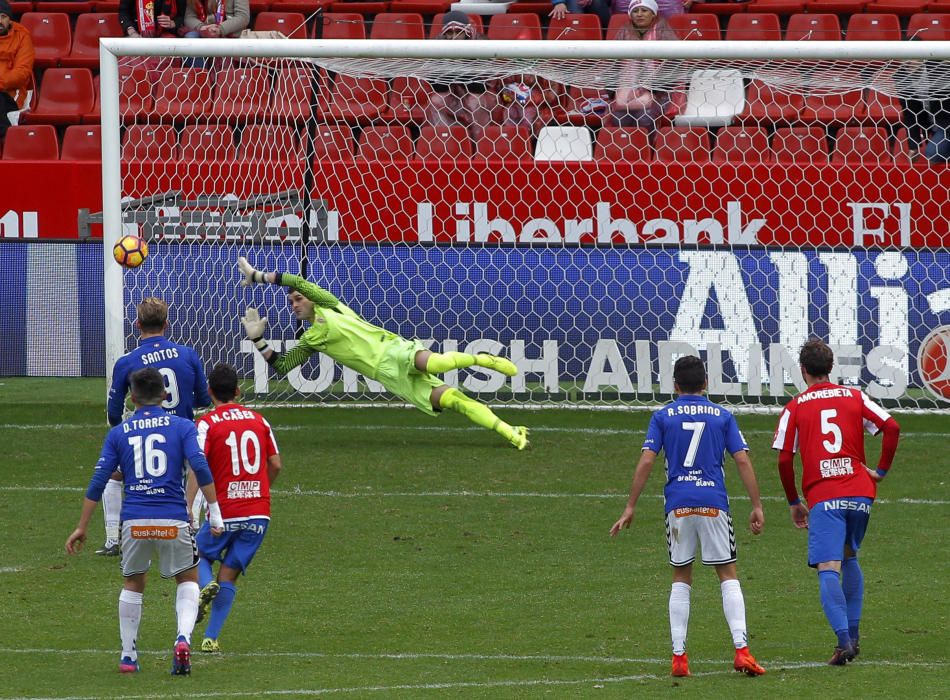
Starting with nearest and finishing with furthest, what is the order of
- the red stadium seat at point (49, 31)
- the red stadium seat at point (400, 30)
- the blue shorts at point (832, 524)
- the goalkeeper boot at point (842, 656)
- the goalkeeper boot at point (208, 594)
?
the goalkeeper boot at point (842, 656) → the blue shorts at point (832, 524) → the goalkeeper boot at point (208, 594) → the red stadium seat at point (400, 30) → the red stadium seat at point (49, 31)

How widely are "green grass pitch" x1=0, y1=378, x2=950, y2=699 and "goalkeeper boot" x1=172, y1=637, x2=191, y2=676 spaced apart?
0.18 feet

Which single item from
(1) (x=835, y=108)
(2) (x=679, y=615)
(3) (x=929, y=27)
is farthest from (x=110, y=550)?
(3) (x=929, y=27)

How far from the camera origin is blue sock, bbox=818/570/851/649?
694 cm

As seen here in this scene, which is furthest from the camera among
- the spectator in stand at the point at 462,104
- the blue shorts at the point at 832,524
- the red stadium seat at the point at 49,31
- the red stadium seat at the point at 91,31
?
the red stadium seat at the point at 49,31

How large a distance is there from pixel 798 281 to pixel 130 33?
828 cm

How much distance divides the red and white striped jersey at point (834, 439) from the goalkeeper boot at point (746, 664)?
0.82 metres

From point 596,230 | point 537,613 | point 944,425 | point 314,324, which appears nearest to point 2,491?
point 314,324

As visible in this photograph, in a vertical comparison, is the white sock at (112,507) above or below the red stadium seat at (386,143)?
below

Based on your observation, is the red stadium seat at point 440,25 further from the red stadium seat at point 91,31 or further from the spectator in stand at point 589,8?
the red stadium seat at point 91,31

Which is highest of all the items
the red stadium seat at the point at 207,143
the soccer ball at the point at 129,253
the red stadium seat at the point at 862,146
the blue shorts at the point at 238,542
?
the red stadium seat at the point at 207,143

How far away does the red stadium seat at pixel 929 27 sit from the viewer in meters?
16.3

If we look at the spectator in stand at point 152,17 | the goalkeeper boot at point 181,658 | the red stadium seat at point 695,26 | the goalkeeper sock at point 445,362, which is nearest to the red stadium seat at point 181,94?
the spectator in stand at point 152,17

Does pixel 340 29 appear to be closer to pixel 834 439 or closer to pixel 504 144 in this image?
pixel 504 144

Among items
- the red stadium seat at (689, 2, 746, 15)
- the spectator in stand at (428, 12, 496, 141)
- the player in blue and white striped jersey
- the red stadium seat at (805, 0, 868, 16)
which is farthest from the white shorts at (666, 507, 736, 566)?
the red stadium seat at (805, 0, 868, 16)
